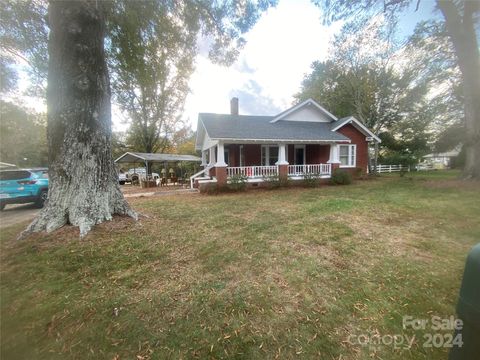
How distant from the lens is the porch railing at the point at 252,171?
1258cm

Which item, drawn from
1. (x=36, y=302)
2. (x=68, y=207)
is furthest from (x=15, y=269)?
(x=68, y=207)

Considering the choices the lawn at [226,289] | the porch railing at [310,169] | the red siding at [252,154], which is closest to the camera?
the lawn at [226,289]

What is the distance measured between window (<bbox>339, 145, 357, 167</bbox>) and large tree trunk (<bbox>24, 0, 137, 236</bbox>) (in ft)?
51.7

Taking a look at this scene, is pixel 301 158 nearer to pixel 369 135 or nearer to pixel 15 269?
pixel 369 135

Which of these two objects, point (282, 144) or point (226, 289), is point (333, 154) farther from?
point (226, 289)

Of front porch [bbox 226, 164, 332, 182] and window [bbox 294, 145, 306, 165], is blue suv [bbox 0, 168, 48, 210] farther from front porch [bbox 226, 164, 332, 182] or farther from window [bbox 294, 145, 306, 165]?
window [bbox 294, 145, 306, 165]

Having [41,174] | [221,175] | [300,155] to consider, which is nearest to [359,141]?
[300,155]

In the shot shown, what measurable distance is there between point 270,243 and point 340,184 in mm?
11294

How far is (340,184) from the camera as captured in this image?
13.9 meters

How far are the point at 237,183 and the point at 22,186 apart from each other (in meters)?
9.20

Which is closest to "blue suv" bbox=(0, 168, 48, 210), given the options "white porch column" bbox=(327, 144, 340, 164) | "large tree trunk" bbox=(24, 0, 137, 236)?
"large tree trunk" bbox=(24, 0, 137, 236)

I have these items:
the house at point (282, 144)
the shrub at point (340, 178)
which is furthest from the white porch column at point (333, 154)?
the shrub at point (340, 178)

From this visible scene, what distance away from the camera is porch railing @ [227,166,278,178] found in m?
12.6

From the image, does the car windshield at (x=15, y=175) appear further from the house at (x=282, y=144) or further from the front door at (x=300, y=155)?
the front door at (x=300, y=155)
